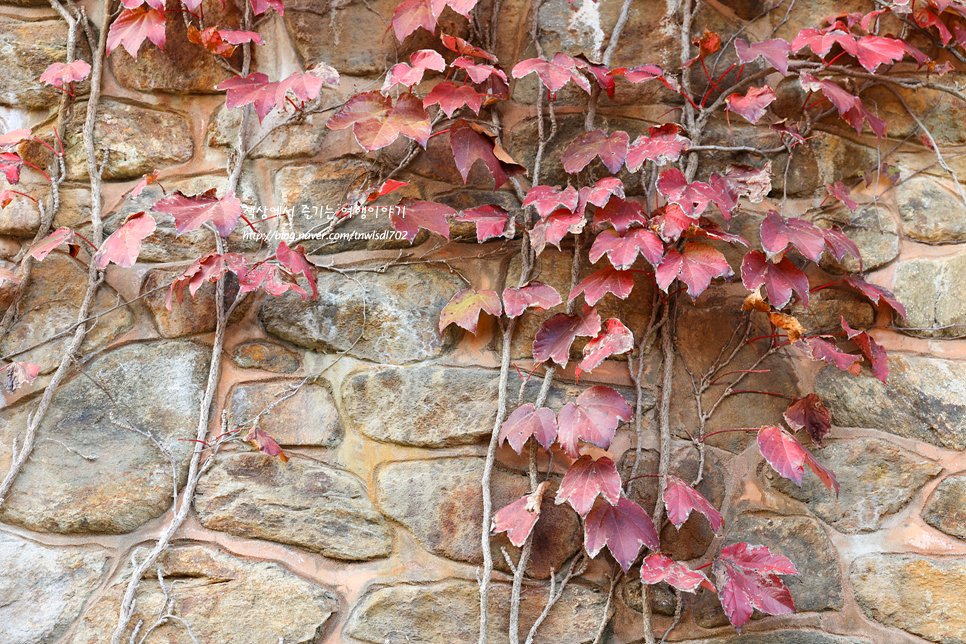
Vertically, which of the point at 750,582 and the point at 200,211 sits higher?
the point at 200,211

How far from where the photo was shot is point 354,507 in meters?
1.19

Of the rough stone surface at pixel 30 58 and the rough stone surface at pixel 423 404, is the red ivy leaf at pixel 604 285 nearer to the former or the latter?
the rough stone surface at pixel 423 404

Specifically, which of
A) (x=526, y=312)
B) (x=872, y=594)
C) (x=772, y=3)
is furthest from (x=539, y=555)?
(x=772, y=3)

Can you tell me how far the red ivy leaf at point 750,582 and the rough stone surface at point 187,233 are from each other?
3.68 ft

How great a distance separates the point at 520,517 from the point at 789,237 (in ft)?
2.38

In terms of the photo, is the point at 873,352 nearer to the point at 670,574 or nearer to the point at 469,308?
the point at 670,574

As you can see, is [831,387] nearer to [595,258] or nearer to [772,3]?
[595,258]

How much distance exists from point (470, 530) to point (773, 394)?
2.21 feet

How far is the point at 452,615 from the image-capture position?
1.15 m

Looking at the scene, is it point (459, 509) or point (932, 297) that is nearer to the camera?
point (459, 509)

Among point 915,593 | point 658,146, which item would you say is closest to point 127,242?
point 658,146

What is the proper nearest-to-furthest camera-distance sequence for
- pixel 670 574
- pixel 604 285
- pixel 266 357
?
1. pixel 670 574
2. pixel 604 285
3. pixel 266 357

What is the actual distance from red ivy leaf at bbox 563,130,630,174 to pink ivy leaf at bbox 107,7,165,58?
854 mm

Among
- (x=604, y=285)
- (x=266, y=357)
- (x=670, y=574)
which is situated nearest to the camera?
(x=670, y=574)
